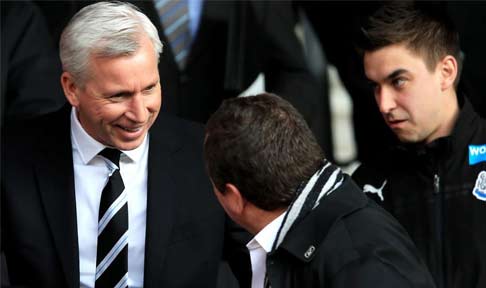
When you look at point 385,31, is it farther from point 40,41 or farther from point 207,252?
point 40,41

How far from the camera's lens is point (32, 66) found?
13.4 feet

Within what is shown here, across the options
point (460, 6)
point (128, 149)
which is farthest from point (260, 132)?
point (460, 6)

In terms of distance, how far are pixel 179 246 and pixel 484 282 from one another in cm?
100

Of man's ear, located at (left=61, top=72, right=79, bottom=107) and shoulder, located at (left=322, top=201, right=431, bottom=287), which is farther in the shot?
man's ear, located at (left=61, top=72, right=79, bottom=107)

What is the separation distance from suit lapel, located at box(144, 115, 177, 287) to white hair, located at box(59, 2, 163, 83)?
0.36 meters

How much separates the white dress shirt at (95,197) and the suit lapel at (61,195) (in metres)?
0.04

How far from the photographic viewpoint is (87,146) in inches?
129

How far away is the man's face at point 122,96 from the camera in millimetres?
3107

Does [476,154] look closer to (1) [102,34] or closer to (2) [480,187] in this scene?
(2) [480,187]

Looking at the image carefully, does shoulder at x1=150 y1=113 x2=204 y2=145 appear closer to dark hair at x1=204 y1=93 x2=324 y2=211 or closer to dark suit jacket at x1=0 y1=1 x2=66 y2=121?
dark hair at x1=204 y1=93 x2=324 y2=211

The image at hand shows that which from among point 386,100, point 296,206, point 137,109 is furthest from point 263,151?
point 386,100

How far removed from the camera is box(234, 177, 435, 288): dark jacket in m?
2.58

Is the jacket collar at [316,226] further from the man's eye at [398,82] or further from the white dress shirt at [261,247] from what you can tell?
the man's eye at [398,82]

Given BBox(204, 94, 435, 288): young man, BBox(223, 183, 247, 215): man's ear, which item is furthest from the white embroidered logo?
BBox(223, 183, 247, 215): man's ear
